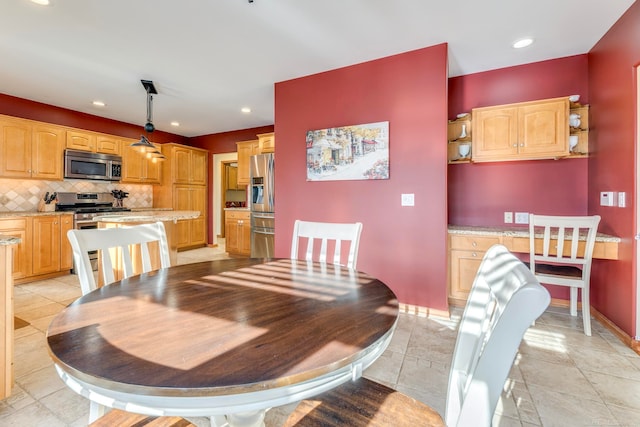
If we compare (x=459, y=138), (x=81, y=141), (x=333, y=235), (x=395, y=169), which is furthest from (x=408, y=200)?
(x=81, y=141)

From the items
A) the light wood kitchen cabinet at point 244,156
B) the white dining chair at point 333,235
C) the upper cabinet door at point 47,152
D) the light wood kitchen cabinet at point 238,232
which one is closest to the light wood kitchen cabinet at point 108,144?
the upper cabinet door at point 47,152

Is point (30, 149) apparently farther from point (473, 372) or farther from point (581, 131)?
point (581, 131)

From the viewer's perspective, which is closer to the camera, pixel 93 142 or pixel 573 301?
pixel 573 301

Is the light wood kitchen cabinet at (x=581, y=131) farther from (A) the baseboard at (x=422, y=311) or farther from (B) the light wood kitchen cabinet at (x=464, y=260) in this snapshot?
(A) the baseboard at (x=422, y=311)

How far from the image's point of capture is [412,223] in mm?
2914

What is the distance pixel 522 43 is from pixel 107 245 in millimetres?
3623

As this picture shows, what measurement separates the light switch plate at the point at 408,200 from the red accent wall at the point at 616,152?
5.18 ft

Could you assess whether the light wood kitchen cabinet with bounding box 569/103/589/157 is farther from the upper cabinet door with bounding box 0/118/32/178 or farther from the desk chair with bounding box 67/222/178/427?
the upper cabinet door with bounding box 0/118/32/178

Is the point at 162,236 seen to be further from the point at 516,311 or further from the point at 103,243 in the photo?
the point at 516,311

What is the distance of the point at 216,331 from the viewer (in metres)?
0.81

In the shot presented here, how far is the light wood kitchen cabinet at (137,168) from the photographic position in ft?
17.6

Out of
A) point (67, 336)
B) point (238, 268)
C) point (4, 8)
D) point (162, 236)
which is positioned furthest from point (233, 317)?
point (4, 8)

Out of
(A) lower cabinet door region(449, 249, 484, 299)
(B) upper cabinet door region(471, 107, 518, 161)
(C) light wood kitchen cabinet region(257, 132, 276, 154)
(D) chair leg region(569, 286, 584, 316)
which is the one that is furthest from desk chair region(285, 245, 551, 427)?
(C) light wood kitchen cabinet region(257, 132, 276, 154)

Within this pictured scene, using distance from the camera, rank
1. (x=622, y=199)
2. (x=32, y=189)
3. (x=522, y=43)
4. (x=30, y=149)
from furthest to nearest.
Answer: (x=32, y=189) < (x=30, y=149) < (x=522, y=43) < (x=622, y=199)
